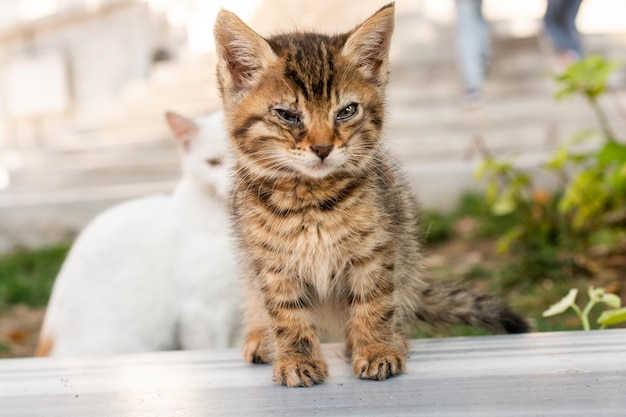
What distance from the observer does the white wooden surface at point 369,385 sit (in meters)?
1.66

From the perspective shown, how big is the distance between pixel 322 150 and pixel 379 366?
1.87 ft

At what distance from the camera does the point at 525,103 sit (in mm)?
7191

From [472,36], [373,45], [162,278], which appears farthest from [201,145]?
[472,36]

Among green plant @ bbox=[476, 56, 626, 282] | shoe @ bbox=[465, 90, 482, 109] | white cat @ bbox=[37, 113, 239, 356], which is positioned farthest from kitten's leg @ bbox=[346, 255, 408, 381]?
shoe @ bbox=[465, 90, 482, 109]

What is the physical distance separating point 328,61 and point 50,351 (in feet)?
5.80

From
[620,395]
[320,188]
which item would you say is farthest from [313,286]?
[620,395]

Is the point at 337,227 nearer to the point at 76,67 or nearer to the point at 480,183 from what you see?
the point at 480,183

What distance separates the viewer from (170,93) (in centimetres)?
995

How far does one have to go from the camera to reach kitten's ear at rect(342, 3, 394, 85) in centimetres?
207

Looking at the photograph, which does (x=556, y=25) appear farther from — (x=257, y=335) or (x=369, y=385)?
(x=369, y=385)

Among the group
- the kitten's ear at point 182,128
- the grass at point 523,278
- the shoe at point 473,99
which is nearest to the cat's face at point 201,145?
the kitten's ear at point 182,128

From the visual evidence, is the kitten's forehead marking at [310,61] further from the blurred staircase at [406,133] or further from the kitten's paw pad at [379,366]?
the blurred staircase at [406,133]

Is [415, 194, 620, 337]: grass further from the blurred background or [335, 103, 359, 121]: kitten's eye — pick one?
[335, 103, 359, 121]: kitten's eye

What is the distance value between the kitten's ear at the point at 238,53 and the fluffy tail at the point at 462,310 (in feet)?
2.85
